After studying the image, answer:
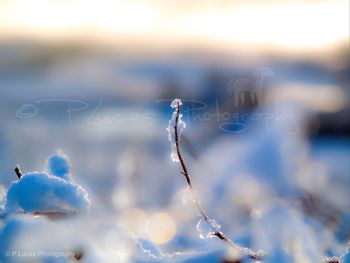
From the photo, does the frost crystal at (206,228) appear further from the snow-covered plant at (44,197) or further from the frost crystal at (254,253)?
the snow-covered plant at (44,197)

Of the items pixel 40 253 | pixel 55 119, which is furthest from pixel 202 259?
pixel 55 119

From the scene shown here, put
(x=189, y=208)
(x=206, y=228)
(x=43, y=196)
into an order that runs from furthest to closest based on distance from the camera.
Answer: (x=189, y=208), (x=206, y=228), (x=43, y=196)

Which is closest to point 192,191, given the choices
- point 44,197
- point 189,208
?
point 44,197

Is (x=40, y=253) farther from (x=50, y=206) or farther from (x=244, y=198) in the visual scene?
(x=244, y=198)

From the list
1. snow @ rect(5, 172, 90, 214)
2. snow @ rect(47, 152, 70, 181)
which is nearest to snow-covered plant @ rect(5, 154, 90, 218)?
snow @ rect(5, 172, 90, 214)

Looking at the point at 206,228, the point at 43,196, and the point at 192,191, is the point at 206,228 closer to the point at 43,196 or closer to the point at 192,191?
the point at 192,191

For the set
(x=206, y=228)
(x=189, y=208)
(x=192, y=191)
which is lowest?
(x=189, y=208)
